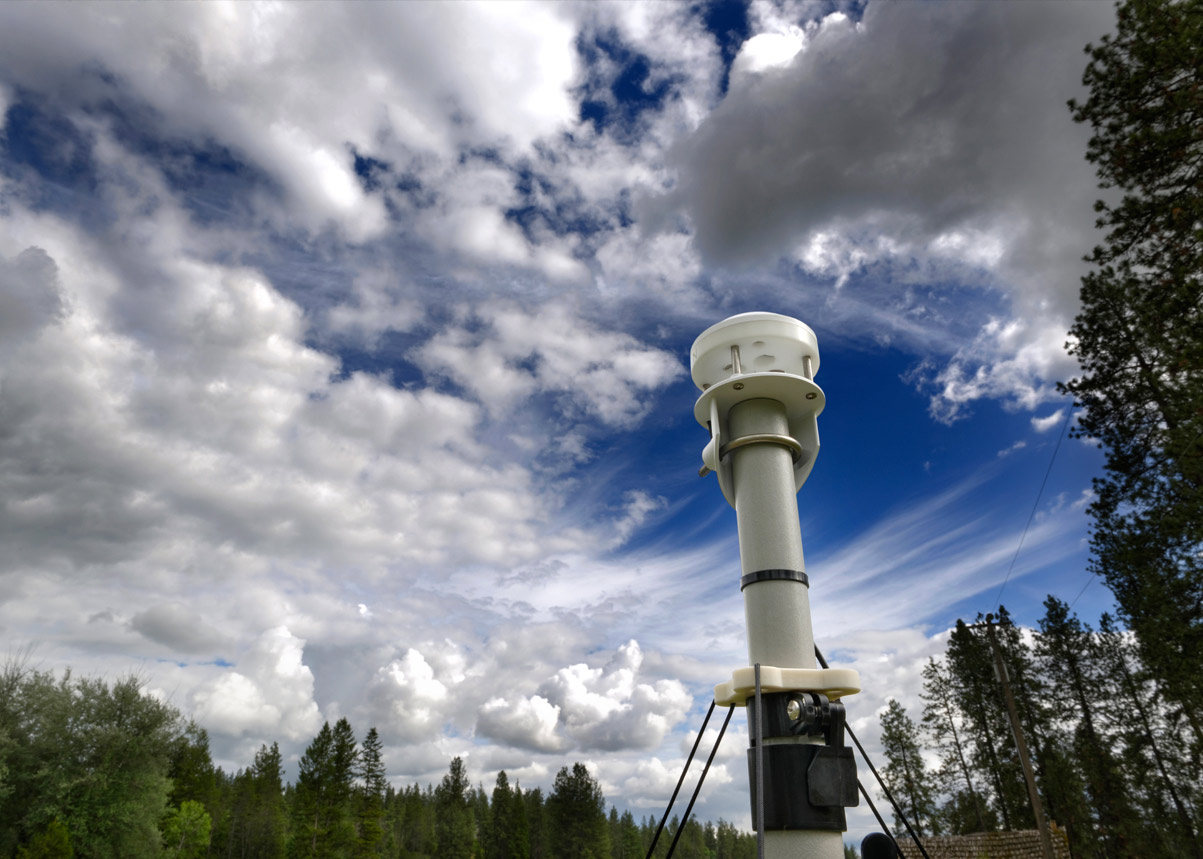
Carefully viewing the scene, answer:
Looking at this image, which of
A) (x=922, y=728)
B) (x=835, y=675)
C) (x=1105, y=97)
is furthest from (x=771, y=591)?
(x=922, y=728)

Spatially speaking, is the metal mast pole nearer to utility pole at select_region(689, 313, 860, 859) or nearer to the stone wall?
the stone wall

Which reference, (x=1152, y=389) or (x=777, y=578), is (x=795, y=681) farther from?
(x=1152, y=389)

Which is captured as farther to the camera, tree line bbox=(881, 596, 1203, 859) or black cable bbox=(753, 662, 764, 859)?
tree line bbox=(881, 596, 1203, 859)

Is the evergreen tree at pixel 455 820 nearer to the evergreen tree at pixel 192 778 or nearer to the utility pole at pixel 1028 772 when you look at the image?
the evergreen tree at pixel 192 778

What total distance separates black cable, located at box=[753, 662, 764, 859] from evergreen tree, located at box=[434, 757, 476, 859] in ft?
161

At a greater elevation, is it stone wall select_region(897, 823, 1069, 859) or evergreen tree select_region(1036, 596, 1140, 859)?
evergreen tree select_region(1036, 596, 1140, 859)

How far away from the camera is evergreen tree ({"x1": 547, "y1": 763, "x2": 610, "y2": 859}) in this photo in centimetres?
3806

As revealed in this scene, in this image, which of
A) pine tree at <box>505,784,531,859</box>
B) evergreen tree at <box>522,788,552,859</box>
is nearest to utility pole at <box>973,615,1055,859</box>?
pine tree at <box>505,784,531,859</box>

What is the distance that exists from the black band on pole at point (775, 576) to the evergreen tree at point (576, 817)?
38.8m

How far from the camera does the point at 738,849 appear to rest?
233ft

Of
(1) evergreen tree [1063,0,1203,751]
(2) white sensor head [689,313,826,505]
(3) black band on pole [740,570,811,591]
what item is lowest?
(3) black band on pole [740,570,811,591]

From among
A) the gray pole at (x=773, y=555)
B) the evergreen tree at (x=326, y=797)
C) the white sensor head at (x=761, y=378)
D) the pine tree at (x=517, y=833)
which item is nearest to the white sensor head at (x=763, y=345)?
the white sensor head at (x=761, y=378)

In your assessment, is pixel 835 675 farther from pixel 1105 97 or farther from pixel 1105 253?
pixel 1105 97

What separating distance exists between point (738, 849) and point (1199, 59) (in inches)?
3134
